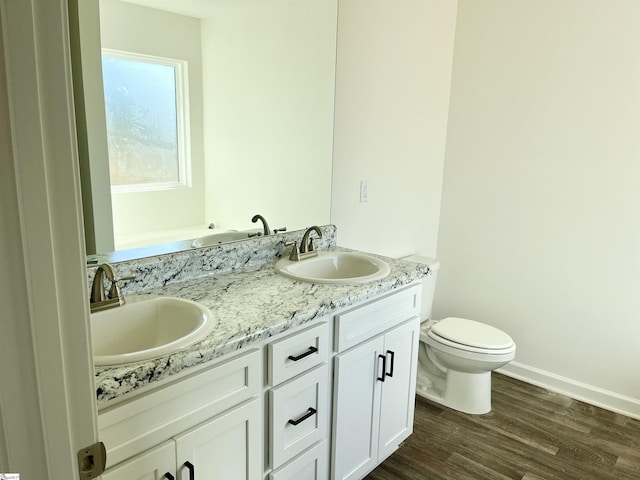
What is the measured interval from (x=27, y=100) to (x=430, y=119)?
275 centimetres

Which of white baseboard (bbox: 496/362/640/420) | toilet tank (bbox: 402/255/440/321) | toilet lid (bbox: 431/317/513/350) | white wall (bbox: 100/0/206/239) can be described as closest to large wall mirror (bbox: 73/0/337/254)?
white wall (bbox: 100/0/206/239)

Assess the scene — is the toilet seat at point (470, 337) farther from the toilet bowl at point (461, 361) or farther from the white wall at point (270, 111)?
the white wall at point (270, 111)

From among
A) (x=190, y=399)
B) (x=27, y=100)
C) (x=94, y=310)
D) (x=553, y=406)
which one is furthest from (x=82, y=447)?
(x=553, y=406)

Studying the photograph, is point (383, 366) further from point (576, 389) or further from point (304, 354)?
point (576, 389)

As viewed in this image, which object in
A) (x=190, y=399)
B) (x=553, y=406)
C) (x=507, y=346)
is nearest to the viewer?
(x=190, y=399)

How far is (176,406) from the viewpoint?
1154 mm

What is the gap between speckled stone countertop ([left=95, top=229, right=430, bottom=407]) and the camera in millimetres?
1056

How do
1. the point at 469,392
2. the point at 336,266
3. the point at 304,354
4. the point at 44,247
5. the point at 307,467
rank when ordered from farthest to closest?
the point at 469,392 → the point at 336,266 → the point at 307,467 → the point at 304,354 → the point at 44,247

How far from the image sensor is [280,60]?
2.10 m

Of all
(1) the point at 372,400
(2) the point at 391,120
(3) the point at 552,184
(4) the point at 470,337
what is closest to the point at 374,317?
(1) the point at 372,400

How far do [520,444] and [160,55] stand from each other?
2.35 m

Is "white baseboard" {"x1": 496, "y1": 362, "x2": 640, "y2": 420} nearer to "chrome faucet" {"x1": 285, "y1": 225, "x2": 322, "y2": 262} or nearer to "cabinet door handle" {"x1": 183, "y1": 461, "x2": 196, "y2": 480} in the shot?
"chrome faucet" {"x1": 285, "y1": 225, "x2": 322, "y2": 262}

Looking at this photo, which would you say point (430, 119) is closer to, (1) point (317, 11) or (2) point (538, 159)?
(2) point (538, 159)

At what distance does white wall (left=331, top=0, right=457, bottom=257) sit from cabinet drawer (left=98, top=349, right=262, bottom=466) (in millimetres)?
1230
